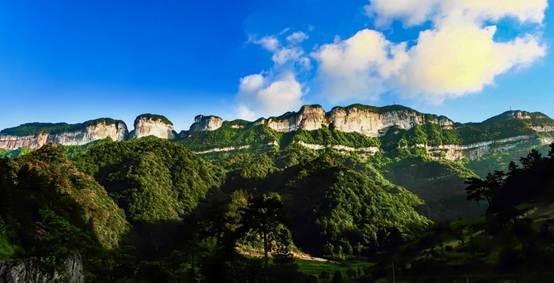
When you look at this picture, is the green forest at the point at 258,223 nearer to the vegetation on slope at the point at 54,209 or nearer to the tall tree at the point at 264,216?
the tall tree at the point at 264,216

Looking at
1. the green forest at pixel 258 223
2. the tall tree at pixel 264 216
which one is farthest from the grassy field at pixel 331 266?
the tall tree at pixel 264 216

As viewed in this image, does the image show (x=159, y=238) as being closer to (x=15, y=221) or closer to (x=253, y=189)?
(x=253, y=189)

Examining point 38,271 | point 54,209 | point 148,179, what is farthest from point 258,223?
point 148,179

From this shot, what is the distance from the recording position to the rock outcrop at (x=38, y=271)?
87.5ft

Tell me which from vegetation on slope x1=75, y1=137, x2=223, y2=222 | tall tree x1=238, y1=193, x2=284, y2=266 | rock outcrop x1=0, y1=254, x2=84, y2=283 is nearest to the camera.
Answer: rock outcrop x1=0, y1=254, x2=84, y2=283

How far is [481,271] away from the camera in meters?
54.9

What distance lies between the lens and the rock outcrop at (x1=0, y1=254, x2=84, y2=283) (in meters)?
26.7

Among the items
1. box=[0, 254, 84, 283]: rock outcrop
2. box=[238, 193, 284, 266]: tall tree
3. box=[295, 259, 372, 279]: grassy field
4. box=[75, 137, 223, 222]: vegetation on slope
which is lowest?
box=[295, 259, 372, 279]: grassy field

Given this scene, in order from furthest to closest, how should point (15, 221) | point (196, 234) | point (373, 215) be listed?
point (373, 215)
point (196, 234)
point (15, 221)

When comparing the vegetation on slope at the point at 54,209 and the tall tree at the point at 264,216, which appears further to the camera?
the tall tree at the point at 264,216

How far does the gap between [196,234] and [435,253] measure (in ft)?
143

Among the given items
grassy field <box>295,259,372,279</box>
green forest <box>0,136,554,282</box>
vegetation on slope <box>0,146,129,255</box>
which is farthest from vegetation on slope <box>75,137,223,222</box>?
grassy field <box>295,259,372,279</box>

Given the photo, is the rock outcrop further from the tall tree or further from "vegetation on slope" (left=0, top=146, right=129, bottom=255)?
the tall tree

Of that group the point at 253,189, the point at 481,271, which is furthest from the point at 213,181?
the point at 481,271
